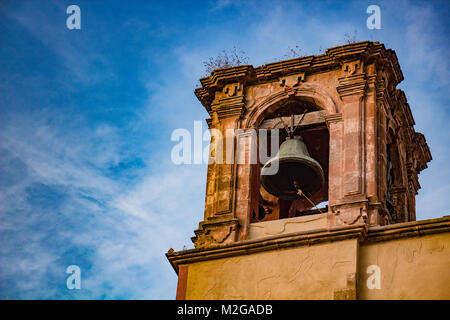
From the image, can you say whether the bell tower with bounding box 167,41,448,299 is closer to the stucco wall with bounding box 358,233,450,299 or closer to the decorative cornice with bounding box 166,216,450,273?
the decorative cornice with bounding box 166,216,450,273

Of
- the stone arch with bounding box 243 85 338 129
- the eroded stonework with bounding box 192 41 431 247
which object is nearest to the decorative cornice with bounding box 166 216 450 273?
the eroded stonework with bounding box 192 41 431 247

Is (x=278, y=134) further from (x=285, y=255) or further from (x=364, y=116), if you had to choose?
(x=285, y=255)

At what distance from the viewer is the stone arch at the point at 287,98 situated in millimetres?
24953

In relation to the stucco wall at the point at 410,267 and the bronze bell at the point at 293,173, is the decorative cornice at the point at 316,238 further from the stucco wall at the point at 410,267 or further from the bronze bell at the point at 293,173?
the bronze bell at the point at 293,173

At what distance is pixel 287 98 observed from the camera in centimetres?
2531

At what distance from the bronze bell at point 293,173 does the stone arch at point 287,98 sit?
81 centimetres

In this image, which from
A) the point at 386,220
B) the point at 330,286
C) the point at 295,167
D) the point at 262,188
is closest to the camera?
the point at 330,286

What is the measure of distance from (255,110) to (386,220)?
4093mm

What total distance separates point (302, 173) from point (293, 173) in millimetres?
192

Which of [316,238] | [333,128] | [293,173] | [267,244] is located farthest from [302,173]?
[316,238]

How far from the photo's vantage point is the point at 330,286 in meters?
21.3

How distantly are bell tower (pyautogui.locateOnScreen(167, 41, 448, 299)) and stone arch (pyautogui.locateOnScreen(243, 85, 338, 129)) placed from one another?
21mm
